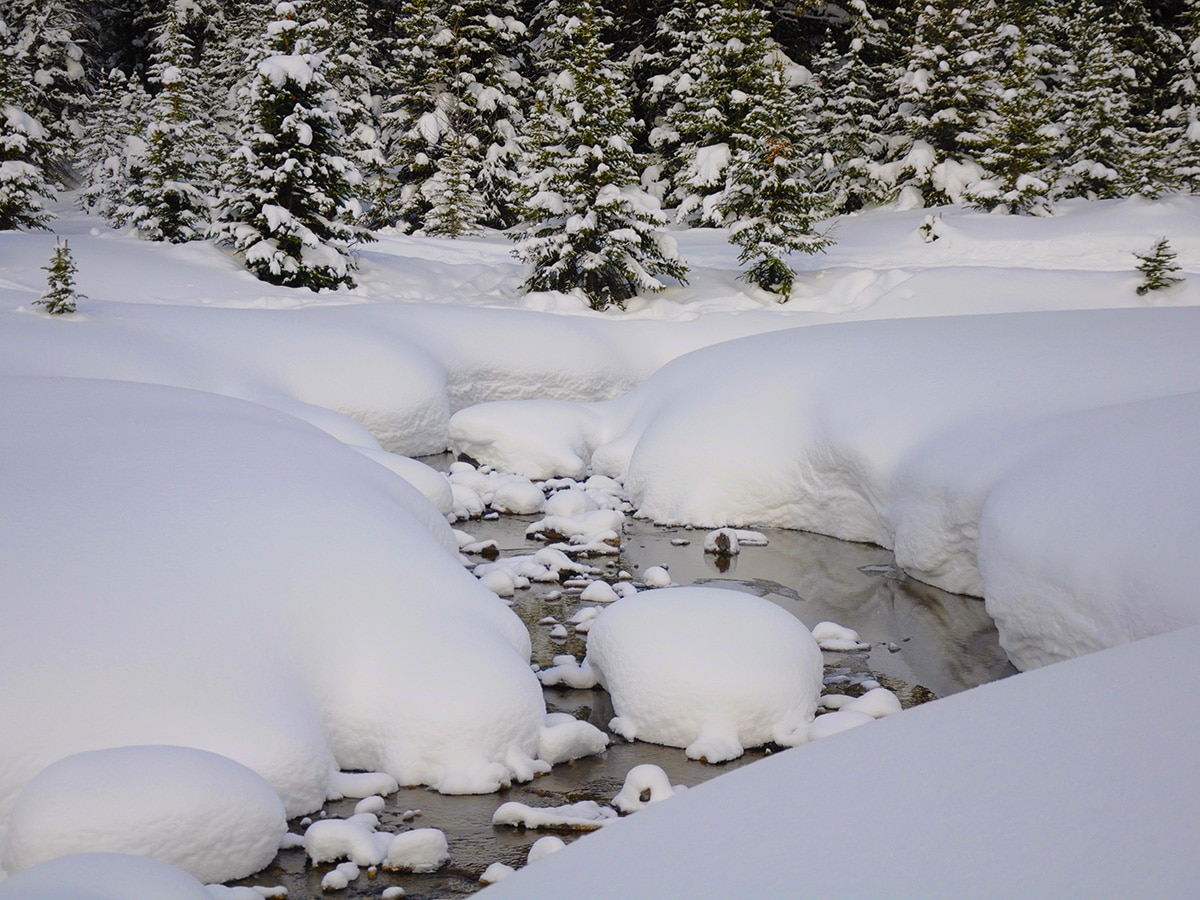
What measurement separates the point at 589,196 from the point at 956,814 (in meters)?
13.9

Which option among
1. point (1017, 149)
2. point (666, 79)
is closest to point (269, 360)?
point (666, 79)

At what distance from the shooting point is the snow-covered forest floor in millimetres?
1676

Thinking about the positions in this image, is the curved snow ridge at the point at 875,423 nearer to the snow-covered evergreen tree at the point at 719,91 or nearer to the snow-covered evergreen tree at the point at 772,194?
the snow-covered evergreen tree at the point at 772,194

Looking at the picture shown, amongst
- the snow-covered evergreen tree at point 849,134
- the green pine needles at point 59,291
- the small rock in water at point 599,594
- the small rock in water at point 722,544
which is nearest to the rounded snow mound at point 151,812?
the small rock in water at point 599,594

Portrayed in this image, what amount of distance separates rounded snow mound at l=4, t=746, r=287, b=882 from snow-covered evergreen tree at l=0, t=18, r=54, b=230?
1611 cm

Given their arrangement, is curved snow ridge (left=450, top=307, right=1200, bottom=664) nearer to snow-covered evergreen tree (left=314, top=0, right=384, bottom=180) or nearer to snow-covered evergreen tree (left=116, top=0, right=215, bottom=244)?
snow-covered evergreen tree (left=116, top=0, right=215, bottom=244)

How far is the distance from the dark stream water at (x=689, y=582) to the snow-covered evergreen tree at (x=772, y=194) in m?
8.09

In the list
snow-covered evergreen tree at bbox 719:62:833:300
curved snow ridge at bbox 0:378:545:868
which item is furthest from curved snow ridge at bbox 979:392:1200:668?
snow-covered evergreen tree at bbox 719:62:833:300

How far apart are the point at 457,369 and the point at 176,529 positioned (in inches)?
287

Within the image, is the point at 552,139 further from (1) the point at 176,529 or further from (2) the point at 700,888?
(2) the point at 700,888

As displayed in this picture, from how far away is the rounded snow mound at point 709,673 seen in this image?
4.36 metres

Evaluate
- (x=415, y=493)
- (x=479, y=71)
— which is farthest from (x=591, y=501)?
(x=479, y=71)

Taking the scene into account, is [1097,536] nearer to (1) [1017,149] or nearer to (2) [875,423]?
(2) [875,423]

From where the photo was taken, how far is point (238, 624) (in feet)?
12.7
